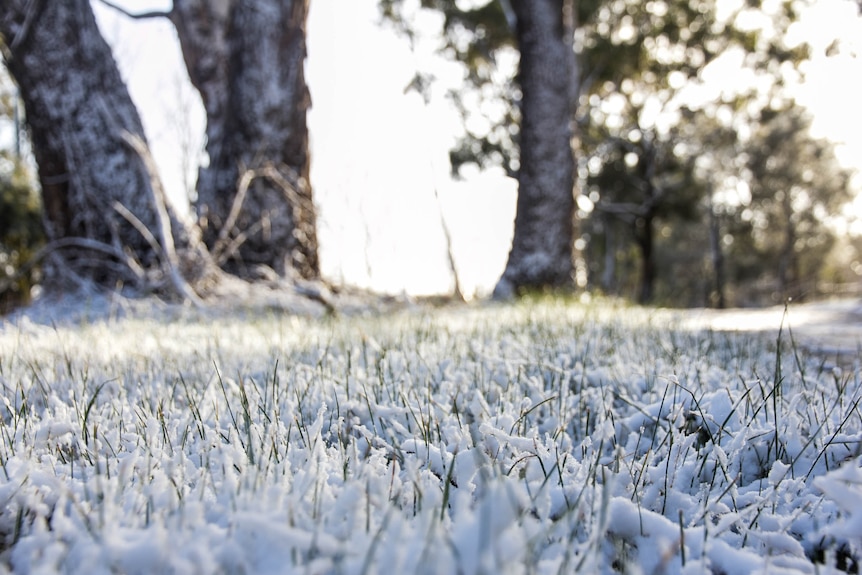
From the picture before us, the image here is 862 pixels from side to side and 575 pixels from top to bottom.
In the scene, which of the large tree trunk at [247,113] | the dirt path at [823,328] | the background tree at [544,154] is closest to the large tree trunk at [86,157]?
the large tree trunk at [247,113]

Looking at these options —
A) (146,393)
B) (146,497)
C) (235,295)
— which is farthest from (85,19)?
(146,497)

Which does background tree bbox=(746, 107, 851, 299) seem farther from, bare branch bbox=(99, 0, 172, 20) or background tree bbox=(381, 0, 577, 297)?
bare branch bbox=(99, 0, 172, 20)

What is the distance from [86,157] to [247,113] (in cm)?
155

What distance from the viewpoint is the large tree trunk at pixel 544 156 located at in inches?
250

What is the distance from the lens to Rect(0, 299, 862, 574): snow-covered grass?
27.8 inches

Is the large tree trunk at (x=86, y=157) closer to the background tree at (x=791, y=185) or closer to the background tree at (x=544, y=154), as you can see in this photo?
the background tree at (x=544, y=154)

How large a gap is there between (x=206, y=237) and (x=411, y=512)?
16.6ft

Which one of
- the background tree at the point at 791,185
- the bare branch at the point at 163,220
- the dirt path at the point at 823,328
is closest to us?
the dirt path at the point at 823,328

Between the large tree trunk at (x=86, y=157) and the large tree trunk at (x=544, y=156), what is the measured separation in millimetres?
3636

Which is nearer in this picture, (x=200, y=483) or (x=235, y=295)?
(x=200, y=483)

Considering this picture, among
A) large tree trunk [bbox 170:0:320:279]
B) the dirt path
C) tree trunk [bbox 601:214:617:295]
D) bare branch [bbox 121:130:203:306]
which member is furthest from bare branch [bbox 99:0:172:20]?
tree trunk [bbox 601:214:617:295]

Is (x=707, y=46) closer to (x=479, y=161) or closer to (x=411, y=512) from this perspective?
(x=479, y=161)

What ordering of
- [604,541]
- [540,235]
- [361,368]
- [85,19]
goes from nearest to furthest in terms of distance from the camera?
1. [604,541]
2. [361,368]
3. [85,19]
4. [540,235]

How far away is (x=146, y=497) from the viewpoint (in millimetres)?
875
